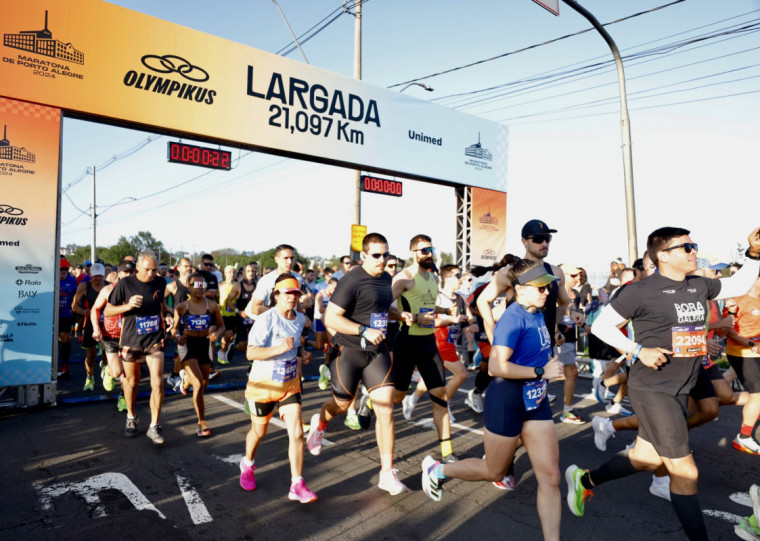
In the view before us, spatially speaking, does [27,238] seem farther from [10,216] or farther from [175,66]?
[175,66]

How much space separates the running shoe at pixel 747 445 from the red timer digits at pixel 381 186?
9924 mm

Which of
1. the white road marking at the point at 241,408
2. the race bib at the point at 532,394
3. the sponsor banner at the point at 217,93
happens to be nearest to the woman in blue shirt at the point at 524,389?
the race bib at the point at 532,394

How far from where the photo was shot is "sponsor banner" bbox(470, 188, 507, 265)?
14.9 m

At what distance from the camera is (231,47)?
987 centimetres

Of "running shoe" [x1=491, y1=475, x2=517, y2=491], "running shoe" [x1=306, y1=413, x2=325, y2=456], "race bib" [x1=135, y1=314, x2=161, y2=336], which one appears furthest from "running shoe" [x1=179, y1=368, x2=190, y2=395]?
"running shoe" [x1=491, y1=475, x2=517, y2=491]

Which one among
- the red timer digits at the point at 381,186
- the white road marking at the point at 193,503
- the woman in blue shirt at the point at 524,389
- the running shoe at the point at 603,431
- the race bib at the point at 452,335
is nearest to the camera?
the woman in blue shirt at the point at 524,389

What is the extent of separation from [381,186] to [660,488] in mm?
10683

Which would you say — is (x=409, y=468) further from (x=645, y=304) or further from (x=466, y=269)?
(x=466, y=269)

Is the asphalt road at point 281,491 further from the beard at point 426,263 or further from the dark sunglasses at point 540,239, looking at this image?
the dark sunglasses at point 540,239

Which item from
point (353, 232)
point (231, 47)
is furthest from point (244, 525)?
point (353, 232)

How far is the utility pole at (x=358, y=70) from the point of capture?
1445cm

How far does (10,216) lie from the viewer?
23.7ft

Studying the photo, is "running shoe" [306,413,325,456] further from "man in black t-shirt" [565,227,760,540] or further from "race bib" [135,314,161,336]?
"race bib" [135,314,161,336]

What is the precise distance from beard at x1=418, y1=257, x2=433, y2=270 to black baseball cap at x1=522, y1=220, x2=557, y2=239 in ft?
3.75
